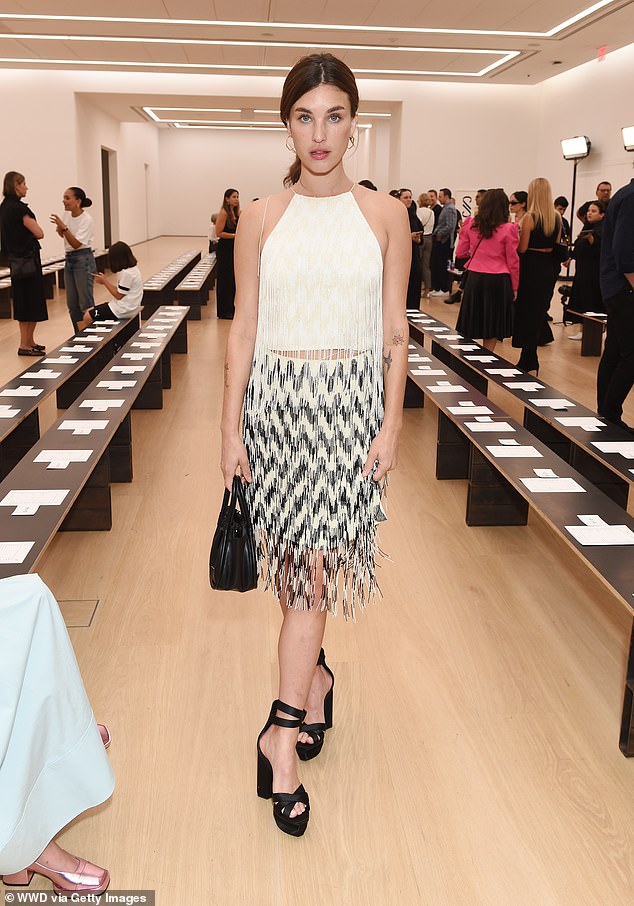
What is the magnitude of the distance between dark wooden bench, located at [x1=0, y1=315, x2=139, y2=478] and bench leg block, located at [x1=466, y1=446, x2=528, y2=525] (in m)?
2.16

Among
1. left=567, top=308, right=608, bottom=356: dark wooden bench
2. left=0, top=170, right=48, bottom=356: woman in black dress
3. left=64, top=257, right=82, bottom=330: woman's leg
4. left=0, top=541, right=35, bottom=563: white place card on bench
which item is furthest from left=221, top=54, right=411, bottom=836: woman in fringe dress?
left=567, top=308, right=608, bottom=356: dark wooden bench

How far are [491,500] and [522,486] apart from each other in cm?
98

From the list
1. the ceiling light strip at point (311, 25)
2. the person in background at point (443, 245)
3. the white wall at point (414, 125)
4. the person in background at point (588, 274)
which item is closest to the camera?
the person in background at point (588, 274)

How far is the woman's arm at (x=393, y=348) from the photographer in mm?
2004

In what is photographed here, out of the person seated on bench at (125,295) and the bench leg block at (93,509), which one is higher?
the person seated on bench at (125,295)

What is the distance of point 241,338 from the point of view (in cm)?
204

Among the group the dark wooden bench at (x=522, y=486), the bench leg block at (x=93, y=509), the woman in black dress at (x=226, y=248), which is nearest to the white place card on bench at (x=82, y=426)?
the bench leg block at (x=93, y=509)

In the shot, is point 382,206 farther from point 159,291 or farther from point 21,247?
point 159,291

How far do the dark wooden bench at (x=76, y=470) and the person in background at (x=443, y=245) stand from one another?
28.7 feet

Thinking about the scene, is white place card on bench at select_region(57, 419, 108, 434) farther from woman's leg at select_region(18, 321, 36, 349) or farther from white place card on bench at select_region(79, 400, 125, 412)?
woman's leg at select_region(18, 321, 36, 349)

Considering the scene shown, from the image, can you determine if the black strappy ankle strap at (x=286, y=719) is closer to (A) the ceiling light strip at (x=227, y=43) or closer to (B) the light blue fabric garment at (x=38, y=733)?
(B) the light blue fabric garment at (x=38, y=733)

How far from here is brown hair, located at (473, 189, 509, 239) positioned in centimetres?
696

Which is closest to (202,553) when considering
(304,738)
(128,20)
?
(304,738)

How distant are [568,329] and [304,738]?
9.59m
